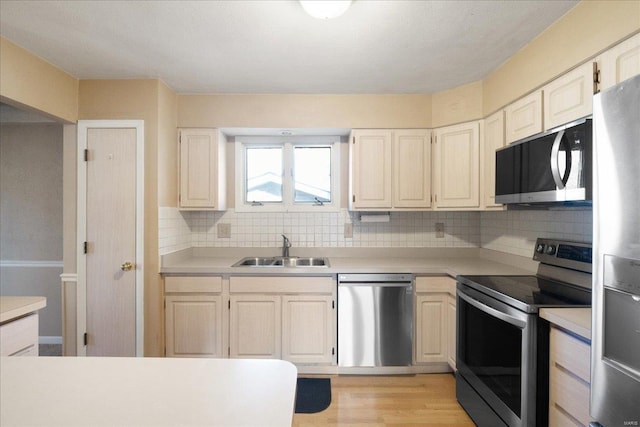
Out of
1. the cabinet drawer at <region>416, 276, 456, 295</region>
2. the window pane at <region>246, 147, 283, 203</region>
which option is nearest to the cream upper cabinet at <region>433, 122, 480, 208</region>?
the cabinet drawer at <region>416, 276, 456, 295</region>

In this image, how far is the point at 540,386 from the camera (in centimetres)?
148

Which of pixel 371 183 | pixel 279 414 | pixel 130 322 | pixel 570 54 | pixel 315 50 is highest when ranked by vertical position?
pixel 315 50

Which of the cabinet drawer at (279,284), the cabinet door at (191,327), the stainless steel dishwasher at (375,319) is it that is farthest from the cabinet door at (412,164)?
the cabinet door at (191,327)

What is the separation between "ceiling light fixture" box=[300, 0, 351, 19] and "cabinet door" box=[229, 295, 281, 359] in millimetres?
2005

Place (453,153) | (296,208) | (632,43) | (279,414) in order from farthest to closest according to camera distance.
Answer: (296,208) → (453,153) → (632,43) → (279,414)

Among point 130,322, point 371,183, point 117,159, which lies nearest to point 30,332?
point 130,322

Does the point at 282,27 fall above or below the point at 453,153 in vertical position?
above

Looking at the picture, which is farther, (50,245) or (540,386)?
(50,245)

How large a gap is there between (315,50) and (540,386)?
7.39 feet

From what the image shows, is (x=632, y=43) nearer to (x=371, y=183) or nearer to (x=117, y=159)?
(x=371, y=183)

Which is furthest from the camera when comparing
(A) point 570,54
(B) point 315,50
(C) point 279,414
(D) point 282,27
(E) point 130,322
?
(E) point 130,322

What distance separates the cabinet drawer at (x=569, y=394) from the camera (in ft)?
4.14

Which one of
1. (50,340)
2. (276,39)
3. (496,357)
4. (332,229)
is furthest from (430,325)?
(50,340)

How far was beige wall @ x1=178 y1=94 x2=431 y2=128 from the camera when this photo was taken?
285cm
